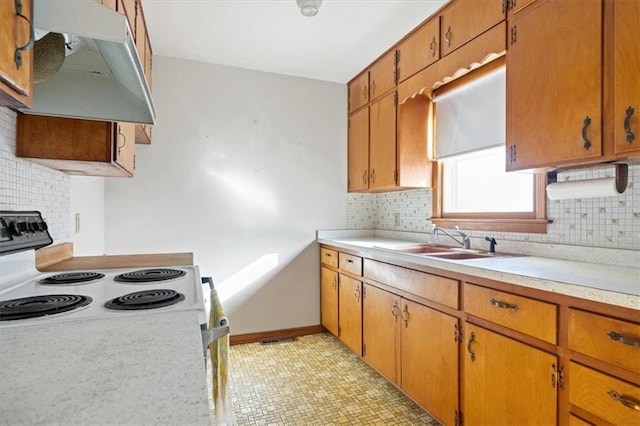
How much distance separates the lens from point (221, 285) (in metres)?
3.15

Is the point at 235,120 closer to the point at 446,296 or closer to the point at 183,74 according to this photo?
the point at 183,74

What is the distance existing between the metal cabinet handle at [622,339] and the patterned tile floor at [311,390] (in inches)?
49.1

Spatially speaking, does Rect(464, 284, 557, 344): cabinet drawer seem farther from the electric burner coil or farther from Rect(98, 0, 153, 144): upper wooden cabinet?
Rect(98, 0, 153, 144): upper wooden cabinet

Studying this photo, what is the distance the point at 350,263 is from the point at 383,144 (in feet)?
3.40

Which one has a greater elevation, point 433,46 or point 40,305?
point 433,46

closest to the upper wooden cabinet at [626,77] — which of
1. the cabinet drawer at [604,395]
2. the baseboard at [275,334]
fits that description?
the cabinet drawer at [604,395]

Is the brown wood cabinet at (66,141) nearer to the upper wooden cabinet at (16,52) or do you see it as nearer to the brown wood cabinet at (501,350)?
the upper wooden cabinet at (16,52)

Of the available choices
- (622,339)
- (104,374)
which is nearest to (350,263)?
(622,339)

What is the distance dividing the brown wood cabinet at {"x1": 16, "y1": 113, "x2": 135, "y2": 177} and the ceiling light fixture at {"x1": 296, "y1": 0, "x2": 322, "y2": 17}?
131 cm

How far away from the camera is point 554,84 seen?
1585mm

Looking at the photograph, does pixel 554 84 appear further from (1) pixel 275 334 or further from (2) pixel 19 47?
(1) pixel 275 334

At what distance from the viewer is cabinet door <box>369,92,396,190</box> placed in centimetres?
288

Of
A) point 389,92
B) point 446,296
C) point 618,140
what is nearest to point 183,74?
point 389,92

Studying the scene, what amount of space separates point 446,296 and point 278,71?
2.51 m
